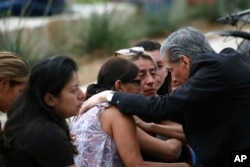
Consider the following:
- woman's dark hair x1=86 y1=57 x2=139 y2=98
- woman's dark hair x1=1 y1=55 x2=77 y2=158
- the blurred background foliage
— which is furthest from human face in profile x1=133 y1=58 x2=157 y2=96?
the blurred background foliage

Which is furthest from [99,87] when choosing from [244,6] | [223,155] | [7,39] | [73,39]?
[244,6]

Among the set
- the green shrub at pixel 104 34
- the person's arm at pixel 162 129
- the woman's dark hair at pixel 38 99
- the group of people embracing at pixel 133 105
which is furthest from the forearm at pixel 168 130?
the green shrub at pixel 104 34

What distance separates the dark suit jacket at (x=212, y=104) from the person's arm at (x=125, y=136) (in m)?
0.05

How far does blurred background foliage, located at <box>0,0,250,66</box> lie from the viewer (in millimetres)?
8430

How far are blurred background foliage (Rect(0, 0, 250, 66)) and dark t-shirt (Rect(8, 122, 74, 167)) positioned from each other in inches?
182

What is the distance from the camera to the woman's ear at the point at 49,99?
133 inches

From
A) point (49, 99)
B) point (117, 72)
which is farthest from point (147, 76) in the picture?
point (49, 99)

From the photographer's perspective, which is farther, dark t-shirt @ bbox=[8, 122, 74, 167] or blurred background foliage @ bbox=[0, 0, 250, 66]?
blurred background foliage @ bbox=[0, 0, 250, 66]

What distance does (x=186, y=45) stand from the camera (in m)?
3.85

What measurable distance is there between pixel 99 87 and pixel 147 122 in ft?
1.24

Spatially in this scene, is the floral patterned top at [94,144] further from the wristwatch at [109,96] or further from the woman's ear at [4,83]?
the woman's ear at [4,83]

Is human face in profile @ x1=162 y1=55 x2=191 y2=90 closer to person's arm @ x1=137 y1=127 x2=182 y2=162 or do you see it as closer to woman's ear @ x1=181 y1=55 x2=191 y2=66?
woman's ear @ x1=181 y1=55 x2=191 y2=66

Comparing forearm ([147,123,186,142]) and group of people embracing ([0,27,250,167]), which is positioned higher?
group of people embracing ([0,27,250,167])

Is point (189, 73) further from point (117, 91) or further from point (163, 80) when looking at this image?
point (163, 80)
